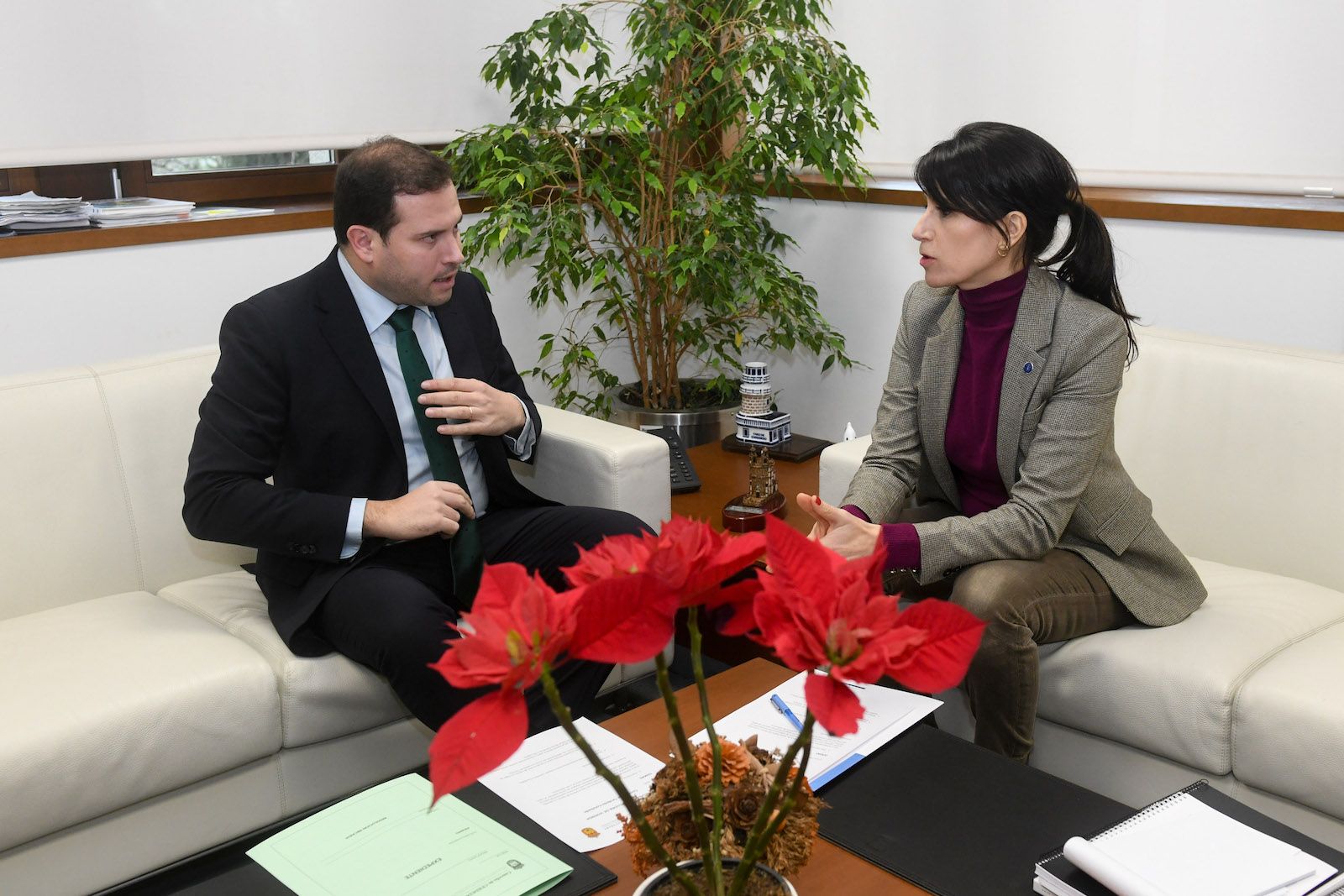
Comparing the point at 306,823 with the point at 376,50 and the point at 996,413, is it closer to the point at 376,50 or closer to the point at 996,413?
the point at 996,413

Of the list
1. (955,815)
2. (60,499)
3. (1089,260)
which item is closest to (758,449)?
(1089,260)

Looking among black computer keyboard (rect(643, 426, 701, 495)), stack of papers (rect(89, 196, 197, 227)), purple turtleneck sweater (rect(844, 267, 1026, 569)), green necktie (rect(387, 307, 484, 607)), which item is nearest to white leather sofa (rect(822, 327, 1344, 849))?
purple turtleneck sweater (rect(844, 267, 1026, 569))

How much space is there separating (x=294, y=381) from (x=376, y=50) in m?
1.36

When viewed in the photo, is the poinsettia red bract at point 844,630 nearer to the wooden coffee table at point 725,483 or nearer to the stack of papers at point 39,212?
the wooden coffee table at point 725,483

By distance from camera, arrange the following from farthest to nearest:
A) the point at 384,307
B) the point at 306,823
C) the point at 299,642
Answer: the point at 384,307
the point at 299,642
the point at 306,823

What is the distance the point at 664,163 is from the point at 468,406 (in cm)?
129

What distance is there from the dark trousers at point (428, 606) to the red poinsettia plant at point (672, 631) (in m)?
0.89

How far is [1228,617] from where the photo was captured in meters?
2.10

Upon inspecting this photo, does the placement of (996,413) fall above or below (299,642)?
above

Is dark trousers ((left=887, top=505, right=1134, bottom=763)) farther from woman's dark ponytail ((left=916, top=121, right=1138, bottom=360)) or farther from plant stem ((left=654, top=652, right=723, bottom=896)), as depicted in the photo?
plant stem ((left=654, top=652, right=723, bottom=896))

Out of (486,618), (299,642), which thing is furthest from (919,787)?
A: (299,642)

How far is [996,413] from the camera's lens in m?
2.17

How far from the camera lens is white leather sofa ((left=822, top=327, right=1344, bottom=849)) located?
1858mm

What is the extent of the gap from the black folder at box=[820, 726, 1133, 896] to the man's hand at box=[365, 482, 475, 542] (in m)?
0.88
